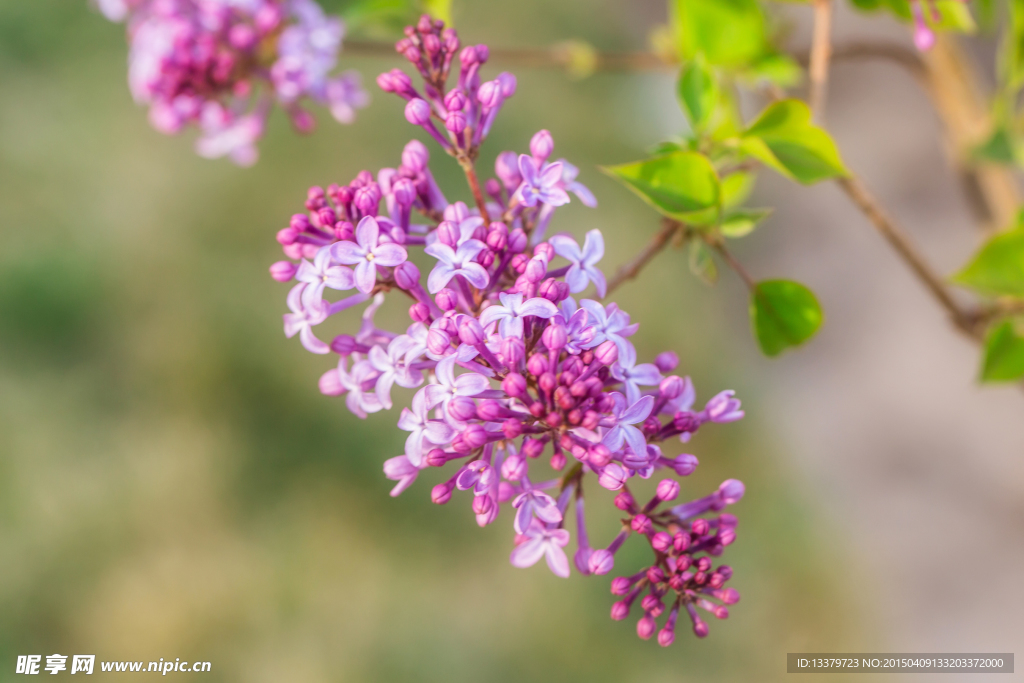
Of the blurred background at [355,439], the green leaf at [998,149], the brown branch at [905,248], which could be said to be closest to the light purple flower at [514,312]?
the brown branch at [905,248]

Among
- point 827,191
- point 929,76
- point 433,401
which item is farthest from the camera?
point 827,191

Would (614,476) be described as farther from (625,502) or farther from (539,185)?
(539,185)

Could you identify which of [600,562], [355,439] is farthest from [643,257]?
[355,439]

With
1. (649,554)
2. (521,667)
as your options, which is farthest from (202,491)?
(649,554)

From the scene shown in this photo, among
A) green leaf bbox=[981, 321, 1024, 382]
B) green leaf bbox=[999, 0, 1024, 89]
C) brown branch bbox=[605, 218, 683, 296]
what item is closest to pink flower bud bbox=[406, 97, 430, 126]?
brown branch bbox=[605, 218, 683, 296]

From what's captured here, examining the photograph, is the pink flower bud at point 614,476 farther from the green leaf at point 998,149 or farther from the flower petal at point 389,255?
the green leaf at point 998,149

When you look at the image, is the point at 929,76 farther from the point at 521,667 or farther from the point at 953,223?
the point at 521,667
